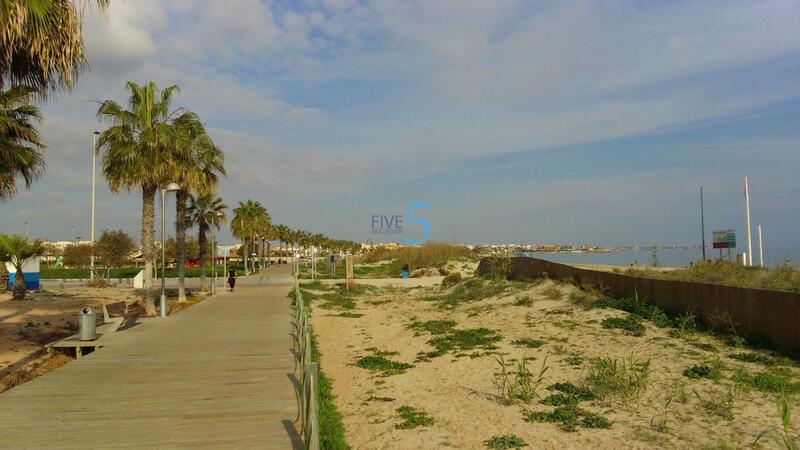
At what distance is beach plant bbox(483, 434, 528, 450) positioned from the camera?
256 inches

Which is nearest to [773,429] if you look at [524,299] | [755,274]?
[755,274]

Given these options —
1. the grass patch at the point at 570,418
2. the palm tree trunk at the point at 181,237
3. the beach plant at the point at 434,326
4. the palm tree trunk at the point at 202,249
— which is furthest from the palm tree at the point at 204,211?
the grass patch at the point at 570,418

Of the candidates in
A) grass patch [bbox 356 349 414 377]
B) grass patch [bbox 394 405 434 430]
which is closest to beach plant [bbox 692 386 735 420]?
grass patch [bbox 394 405 434 430]

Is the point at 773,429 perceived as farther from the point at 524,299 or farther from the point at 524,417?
the point at 524,299

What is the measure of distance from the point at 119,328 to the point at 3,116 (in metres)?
6.53

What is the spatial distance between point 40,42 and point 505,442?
8.16m

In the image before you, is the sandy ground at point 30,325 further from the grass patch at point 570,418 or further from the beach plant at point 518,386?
the grass patch at point 570,418

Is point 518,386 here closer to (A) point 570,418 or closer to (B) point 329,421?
(A) point 570,418

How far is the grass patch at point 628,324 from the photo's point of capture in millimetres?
12469

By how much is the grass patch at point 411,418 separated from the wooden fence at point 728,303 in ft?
20.8

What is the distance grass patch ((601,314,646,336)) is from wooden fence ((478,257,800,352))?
0.90 m

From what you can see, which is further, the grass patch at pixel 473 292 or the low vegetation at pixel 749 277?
the grass patch at pixel 473 292

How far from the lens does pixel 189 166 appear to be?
21672 mm

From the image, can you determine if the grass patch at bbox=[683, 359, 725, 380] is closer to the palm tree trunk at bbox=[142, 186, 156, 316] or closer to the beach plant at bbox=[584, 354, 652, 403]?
the beach plant at bbox=[584, 354, 652, 403]
